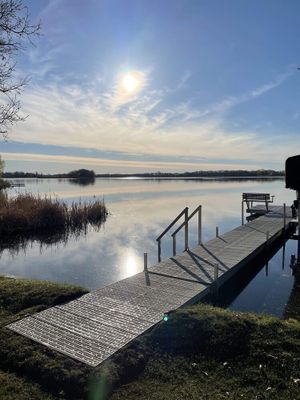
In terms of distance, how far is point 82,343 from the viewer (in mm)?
4625

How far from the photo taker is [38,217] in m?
18.0

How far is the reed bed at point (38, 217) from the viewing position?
672 inches

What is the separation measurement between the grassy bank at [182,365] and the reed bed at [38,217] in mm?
12941

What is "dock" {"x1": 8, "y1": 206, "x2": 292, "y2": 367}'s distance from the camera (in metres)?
4.64

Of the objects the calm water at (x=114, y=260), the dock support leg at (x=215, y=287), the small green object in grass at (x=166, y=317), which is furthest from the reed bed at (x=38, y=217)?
the small green object in grass at (x=166, y=317)

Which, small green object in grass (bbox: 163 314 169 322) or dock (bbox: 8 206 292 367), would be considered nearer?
dock (bbox: 8 206 292 367)

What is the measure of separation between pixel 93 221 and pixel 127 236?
4.66 m

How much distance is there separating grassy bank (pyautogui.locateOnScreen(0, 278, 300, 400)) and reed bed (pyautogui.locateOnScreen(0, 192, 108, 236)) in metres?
12.9

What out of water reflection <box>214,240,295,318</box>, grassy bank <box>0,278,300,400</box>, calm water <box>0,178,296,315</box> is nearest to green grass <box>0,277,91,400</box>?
grassy bank <box>0,278,300,400</box>

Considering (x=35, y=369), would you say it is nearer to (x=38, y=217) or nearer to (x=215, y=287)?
(x=215, y=287)

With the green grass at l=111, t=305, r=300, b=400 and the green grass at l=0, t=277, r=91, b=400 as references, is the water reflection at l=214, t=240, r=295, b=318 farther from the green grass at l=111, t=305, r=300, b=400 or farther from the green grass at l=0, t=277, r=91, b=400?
the green grass at l=0, t=277, r=91, b=400

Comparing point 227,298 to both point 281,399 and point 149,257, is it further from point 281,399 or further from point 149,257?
point 281,399

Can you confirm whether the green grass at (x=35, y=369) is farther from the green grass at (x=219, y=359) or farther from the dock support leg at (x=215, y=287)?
the dock support leg at (x=215, y=287)

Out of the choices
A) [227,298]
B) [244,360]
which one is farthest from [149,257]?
[244,360]
